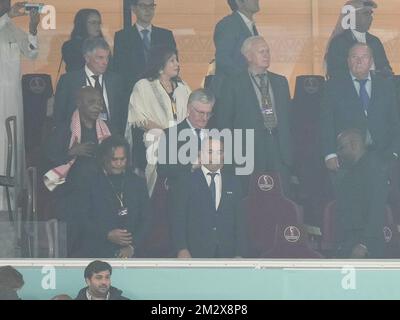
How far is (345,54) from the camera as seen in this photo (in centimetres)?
495

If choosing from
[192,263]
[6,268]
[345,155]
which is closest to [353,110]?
[345,155]

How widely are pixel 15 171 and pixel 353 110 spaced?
1.75 m

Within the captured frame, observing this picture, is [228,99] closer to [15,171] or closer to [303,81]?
[303,81]

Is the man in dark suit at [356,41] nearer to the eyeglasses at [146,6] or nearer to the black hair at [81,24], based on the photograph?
the eyeglasses at [146,6]

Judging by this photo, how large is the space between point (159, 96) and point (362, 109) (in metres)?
1.05

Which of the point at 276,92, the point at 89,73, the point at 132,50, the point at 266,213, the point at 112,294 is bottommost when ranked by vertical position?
the point at 112,294

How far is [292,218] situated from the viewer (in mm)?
4789

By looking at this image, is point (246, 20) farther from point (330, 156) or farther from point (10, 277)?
point (10, 277)

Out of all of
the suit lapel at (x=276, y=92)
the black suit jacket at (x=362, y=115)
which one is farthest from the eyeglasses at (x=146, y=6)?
the black suit jacket at (x=362, y=115)

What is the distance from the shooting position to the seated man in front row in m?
4.82

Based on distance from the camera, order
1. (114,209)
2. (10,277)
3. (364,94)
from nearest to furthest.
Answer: (10,277) → (114,209) → (364,94)

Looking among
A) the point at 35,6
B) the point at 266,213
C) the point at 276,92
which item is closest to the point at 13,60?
the point at 35,6

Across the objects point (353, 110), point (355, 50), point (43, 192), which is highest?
point (355, 50)

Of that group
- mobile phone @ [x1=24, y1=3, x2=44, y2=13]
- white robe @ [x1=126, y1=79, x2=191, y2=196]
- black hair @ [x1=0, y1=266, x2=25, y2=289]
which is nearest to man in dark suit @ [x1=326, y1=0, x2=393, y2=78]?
white robe @ [x1=126, y1=79, x2=191, y2=196]
